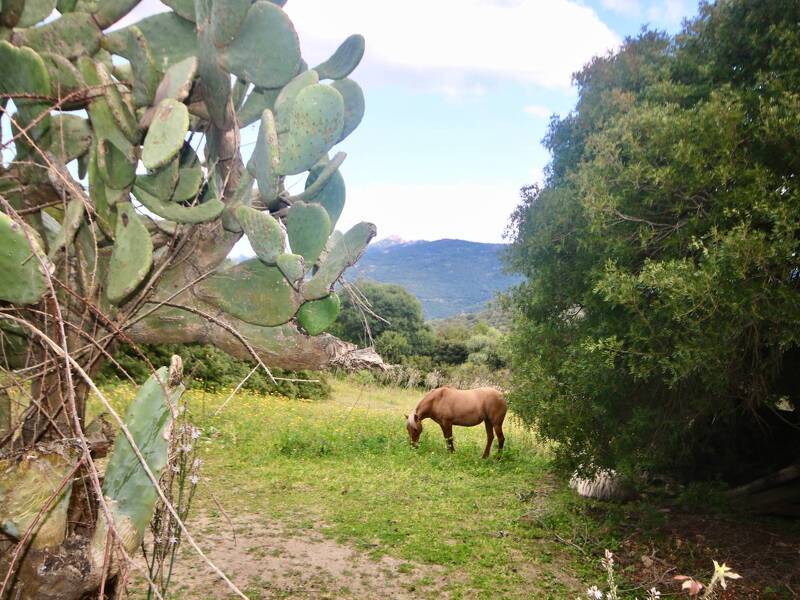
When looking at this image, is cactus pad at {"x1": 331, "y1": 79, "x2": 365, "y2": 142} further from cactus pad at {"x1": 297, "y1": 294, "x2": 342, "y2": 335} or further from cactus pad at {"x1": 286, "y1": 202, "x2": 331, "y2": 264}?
cactus pad at {"x1": 297, "y1": 294, "x2": 342, "y2": 335}

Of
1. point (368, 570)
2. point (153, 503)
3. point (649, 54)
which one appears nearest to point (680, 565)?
point (368, 570)

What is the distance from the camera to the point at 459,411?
1088cm

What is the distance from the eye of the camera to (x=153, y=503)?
7.78ft

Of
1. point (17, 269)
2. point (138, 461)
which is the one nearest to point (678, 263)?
point (138, 461)

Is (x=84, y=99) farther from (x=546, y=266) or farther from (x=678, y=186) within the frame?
(x=546, y=266)

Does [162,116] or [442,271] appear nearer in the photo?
[162,116]

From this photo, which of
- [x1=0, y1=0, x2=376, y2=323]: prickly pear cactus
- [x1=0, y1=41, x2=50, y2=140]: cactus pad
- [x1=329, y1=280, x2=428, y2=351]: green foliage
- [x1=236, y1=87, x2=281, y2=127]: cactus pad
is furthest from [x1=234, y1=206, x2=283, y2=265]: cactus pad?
[x1=329, y1=280, x2=428, y2=351]: green foliage

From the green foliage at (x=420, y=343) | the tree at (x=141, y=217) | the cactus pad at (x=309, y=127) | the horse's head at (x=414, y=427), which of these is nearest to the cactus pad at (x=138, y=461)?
the tree at (x=141, y=217)

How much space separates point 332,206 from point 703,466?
7.17 m

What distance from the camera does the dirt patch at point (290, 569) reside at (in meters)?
4.83

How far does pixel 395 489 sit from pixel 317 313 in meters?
4.99

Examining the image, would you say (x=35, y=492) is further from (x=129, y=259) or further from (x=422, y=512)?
(x=422, y=512)

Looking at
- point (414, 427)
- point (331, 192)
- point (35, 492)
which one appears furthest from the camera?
point (414, 427)

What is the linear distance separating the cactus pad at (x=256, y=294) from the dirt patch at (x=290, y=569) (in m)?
2.03
